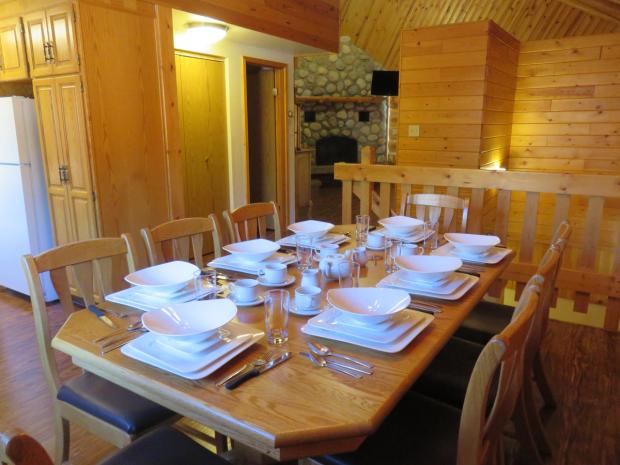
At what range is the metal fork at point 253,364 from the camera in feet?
3.56

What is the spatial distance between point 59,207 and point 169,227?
1.80 metres

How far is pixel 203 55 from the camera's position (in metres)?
4.31

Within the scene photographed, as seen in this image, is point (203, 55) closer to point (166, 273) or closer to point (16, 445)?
point (166, 273)

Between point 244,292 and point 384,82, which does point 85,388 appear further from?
point 384,82

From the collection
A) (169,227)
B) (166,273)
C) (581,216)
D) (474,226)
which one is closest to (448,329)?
(166,273)

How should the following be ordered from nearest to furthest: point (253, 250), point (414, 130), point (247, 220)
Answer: point (253, 250), point (247, 220), point (414, 130)

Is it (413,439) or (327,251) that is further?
(327,251)

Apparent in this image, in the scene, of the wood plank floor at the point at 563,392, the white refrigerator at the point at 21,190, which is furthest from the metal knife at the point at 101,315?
the white refrigerator at the point at 21,190

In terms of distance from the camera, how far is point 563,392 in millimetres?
2406

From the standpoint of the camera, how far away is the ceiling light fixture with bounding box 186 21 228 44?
3.74m

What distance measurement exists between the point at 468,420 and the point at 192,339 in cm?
67

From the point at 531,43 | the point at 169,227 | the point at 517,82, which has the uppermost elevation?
the point at 531,43

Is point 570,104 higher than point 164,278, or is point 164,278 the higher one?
point 570,104

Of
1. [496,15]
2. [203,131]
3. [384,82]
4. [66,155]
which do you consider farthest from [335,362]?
[384,82]
